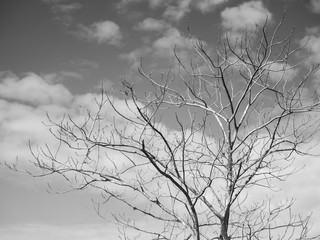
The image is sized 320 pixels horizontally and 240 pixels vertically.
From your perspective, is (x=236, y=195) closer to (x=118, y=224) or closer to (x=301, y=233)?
(x=301, y=233)

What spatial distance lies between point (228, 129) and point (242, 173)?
22.8 inches

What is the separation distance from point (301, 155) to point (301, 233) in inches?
39.0

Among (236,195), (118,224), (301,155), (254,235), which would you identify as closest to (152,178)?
(118,224)

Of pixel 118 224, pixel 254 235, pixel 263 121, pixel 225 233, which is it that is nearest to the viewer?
pixel 225 233

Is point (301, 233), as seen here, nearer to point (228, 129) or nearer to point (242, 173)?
point (242, 173)

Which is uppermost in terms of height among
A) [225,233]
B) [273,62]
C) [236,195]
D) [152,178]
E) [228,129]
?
[273,62]

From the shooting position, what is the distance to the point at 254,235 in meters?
3.96

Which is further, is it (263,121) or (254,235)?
(263,121)

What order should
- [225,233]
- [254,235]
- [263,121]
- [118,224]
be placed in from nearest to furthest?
[225,233], [254,235], [118,224], [263,121]

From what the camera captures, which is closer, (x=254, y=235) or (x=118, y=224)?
(x=254, y=235)

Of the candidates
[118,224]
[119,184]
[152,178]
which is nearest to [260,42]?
[152,178]

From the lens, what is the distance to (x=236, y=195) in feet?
12.7

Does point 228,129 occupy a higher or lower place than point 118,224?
higher

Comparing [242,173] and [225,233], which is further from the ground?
[242,173]
